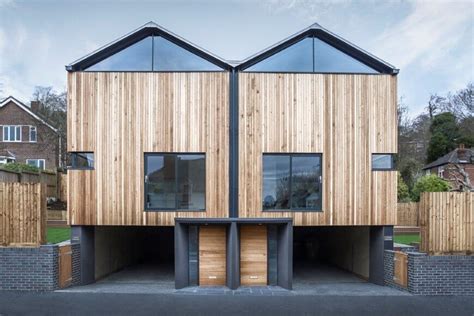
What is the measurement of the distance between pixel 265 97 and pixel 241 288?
5.45m

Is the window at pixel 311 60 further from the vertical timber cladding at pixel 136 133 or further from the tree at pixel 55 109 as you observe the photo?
the tree at pixel 55 109

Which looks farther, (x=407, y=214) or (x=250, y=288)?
(x=407, y=214)

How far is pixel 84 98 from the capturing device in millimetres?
9492

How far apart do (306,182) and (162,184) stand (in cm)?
411

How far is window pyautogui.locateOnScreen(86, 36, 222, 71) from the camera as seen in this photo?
9.58 metres

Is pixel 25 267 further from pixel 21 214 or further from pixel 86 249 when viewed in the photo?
pixel 86 249

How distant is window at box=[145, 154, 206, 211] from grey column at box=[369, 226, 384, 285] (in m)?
5.26

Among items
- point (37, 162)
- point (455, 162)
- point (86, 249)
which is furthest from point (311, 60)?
point (37, 162)

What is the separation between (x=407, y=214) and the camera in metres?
19.6

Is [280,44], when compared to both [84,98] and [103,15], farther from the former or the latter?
[103,15]

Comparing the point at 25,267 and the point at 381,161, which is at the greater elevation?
the point at 381,161

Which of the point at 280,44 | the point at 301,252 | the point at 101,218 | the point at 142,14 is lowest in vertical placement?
the point at 301,252

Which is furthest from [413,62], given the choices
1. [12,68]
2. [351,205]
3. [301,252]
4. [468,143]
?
[12,68]

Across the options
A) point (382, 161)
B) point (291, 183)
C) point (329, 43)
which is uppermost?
point (329, 43)
